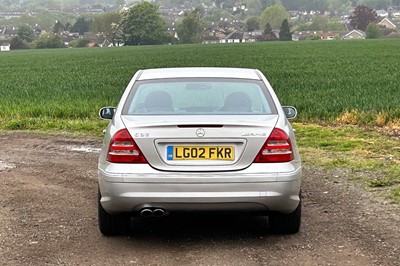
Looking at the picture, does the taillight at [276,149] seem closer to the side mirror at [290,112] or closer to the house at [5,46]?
Result: the side mirror at [290,112]

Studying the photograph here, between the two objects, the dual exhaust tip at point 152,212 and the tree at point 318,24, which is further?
the tree at point 318,24

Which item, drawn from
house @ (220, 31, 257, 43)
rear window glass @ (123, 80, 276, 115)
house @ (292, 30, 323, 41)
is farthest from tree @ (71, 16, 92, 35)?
rear window glass @ (123, 80, 276, 115)

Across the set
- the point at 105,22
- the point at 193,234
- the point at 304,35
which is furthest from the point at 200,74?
the point at 304,35

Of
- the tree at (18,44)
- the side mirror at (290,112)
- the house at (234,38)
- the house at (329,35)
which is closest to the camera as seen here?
the side mirror at (290,112)

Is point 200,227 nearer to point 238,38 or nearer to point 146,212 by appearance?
point 146,212

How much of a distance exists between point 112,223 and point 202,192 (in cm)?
102

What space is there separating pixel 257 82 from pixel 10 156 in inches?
217

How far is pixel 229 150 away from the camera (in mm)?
5617

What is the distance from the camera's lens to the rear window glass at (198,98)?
→ 619cm

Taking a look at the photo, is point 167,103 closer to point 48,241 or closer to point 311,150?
point 48,241

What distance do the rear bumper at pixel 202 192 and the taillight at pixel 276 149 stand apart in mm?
148

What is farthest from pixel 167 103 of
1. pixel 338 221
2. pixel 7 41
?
pixel 7 41

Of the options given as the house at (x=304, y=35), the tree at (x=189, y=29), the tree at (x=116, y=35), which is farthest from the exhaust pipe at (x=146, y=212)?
the house at (x=304, y=35)

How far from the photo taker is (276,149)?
570 cm
